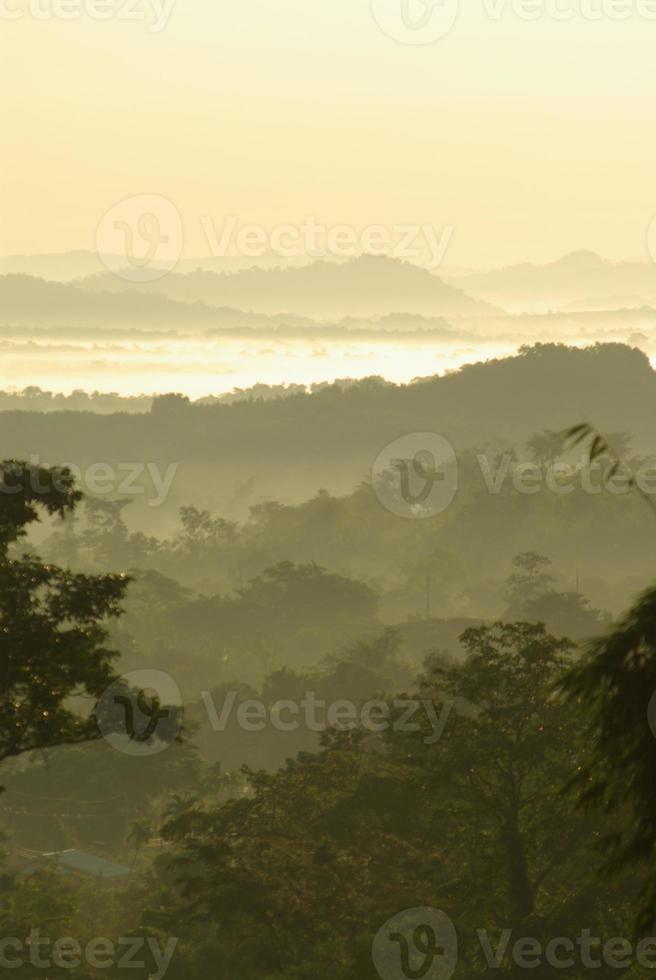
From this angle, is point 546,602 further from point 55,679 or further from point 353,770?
point 55,679

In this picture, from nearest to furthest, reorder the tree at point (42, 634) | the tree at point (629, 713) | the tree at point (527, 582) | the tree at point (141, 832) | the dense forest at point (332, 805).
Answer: the tree at point (629, 713)
the dense forest at point (332, 805)
the tree at point (42, 634)
the tree at point (141, 832)
the tree at point (527, 582)

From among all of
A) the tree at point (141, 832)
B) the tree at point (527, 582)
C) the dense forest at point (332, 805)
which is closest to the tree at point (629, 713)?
the dense forest at point (332, 805)

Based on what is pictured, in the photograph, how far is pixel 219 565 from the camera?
151875 mm

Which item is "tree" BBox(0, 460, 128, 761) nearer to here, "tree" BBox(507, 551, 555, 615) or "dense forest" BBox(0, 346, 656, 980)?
"dense forest" BBox(0, 346, 656, 980)

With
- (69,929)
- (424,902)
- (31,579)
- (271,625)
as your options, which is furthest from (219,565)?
(31,579)

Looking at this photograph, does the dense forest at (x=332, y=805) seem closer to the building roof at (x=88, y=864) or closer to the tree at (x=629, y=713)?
the tree at (x=629, y=713)

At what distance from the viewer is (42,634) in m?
18.8

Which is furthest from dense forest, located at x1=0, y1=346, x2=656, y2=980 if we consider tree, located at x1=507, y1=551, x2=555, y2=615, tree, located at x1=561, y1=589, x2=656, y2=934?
tree, located at x1=507, y1=551, x2=555, y2=615

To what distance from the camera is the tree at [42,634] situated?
723 inches

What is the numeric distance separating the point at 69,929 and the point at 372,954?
13390 mm

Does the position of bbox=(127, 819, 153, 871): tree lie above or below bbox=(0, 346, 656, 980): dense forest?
below

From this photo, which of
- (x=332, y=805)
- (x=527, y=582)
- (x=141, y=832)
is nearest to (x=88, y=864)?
(x=141, y=832)

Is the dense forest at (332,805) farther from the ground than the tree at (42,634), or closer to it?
closer to it

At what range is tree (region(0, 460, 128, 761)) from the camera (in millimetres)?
18359
